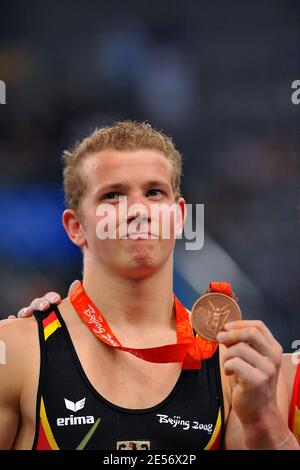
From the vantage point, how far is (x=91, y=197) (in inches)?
127

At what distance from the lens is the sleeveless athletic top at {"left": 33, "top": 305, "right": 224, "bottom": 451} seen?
115 inches

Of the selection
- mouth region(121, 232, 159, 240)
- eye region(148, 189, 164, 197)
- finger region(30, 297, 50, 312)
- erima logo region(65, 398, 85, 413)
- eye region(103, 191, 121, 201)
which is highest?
eye region(148, 189, 164, 197)

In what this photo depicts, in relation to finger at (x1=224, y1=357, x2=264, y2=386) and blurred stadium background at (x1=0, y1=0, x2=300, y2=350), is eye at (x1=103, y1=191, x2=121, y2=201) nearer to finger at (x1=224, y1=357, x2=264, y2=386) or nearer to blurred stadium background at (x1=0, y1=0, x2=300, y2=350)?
Answer: finger at (x1=224, y1=357, x2=264, y2=386)

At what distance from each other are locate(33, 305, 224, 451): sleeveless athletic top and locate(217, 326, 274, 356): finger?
578 millimetres

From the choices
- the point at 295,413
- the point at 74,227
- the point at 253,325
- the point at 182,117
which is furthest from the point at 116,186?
the point at 182,117

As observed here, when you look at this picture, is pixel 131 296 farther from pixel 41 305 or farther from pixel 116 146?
pixel 116 146

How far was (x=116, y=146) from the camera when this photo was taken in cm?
329

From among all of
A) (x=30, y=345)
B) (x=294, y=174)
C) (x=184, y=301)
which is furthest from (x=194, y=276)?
(x=30, y=345)

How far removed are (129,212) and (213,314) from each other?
63 centimetres

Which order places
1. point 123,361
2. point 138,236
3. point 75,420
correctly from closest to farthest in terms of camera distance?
point 75,420 < point 138,236 < point 123,361

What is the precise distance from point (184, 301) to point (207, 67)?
2368 mm

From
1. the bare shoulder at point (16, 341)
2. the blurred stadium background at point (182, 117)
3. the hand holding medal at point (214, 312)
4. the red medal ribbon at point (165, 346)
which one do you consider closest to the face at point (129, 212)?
the red medal ribbon at point (165, 346)

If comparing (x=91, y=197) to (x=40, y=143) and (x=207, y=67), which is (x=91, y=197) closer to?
(x=40, y=143)

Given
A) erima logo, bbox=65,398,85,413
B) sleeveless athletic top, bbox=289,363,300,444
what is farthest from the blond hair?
sleeveless athletic top, bbox=289,363,300,444
